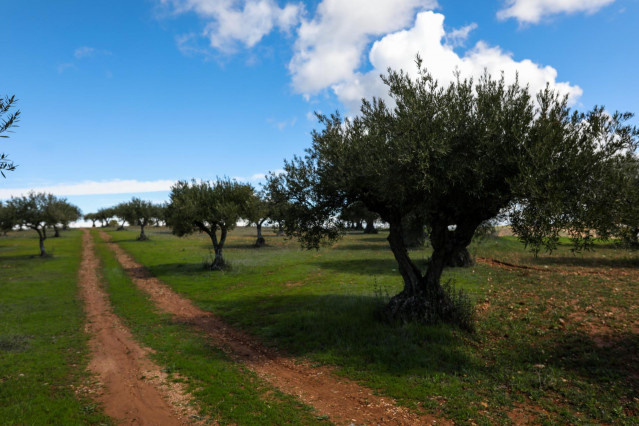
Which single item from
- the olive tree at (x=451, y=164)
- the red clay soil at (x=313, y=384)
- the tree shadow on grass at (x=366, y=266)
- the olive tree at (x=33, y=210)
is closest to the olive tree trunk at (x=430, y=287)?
the olive tree at (x=451, y=164)

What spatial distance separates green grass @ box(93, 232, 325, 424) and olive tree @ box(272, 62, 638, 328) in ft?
26.4

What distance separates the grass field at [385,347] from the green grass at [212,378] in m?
0.06

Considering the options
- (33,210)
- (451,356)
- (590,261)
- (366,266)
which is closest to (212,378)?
(451,356)

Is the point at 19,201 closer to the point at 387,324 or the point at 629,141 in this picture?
the point at 387,324

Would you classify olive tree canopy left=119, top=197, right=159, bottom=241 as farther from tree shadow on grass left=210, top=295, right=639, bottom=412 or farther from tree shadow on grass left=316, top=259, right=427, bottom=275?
tree shadow on grass left=210, top=295, right=639, bottom=412

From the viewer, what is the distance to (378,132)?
15.9m

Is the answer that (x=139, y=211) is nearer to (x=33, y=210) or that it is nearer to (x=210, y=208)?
(x=33, y=210)

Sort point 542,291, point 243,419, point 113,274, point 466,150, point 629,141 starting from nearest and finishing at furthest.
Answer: point 243,419 < point 629,141 < point 466,150 < point 542,291 < point 113,274

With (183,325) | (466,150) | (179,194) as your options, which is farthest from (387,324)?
(179,194)

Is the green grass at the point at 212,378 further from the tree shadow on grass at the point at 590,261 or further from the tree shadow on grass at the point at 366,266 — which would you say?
the tree shadow on grass at the point at 590,261

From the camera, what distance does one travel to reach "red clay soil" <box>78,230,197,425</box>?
1056cm

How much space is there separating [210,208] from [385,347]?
93.5 ft

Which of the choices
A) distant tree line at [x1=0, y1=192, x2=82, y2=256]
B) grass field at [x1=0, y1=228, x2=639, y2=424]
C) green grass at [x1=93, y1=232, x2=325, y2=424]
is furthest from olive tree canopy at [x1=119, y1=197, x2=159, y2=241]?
green grass at [x1=93, y1=232, x2=325, y2=424]

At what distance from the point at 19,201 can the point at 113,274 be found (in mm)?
27707
